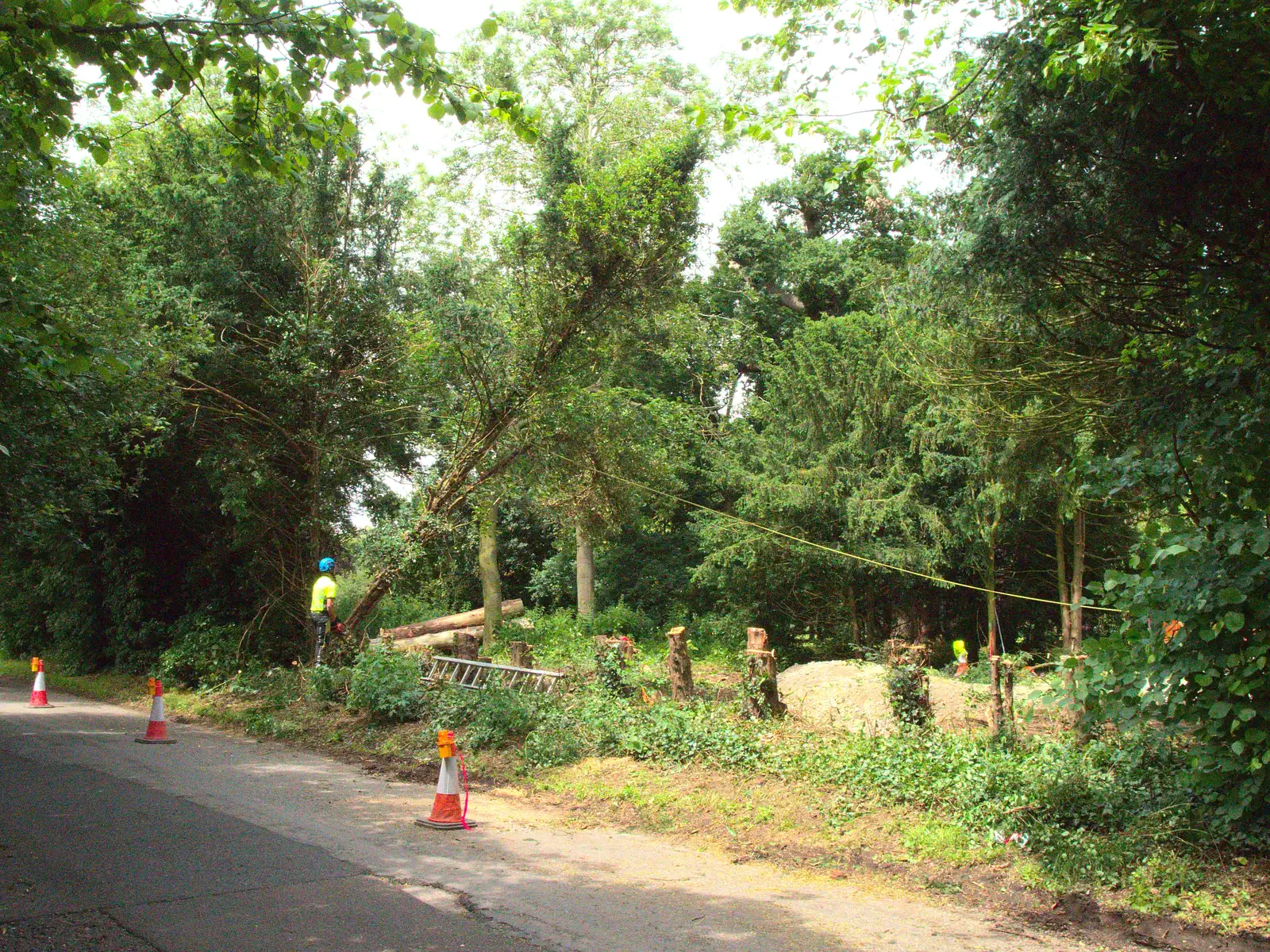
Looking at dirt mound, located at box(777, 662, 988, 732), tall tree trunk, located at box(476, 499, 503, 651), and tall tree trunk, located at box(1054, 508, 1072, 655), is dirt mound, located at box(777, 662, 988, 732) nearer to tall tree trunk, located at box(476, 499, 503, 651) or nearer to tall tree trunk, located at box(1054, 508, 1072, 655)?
tall tree trunk, located at box(1054, 508, 1072, 655)

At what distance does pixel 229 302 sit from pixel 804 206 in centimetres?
2113

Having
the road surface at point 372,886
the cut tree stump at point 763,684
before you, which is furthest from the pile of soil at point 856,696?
the road surface at point 372,886

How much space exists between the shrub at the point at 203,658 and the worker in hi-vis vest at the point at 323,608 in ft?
8.29

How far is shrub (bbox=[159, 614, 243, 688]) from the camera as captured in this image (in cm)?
1675

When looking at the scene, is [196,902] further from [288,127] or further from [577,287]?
[577,287]

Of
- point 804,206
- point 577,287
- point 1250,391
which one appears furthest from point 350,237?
point 804,206

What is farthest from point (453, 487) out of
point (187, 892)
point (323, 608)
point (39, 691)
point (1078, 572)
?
point (1078, 572)

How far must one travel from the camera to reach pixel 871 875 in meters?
6.82

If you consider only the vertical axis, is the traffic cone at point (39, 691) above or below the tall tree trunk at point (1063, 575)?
below

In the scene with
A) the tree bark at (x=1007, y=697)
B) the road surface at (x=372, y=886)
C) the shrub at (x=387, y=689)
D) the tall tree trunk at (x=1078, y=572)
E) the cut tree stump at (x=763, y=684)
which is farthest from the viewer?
the tall tree trunk at (x=1078, y=572)

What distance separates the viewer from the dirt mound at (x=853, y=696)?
1138 cm

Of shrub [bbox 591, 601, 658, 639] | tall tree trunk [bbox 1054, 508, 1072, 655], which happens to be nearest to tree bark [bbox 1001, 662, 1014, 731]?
tall tree trunk [bbox 1054, 508, 1072, 655]

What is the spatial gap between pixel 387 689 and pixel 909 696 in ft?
22.1

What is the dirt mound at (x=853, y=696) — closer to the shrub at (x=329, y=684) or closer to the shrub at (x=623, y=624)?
the shrub at (x=329, y=684)
